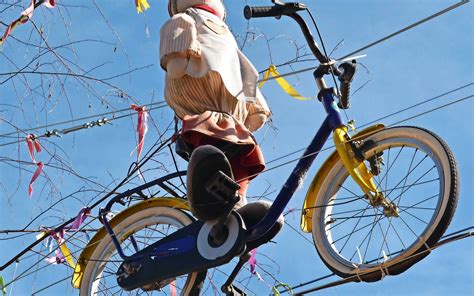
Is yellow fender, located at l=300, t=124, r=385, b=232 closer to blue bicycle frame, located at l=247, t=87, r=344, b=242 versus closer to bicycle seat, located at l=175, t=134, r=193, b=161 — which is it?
blue bicycle frame, located at l=247, t=87, r=344, b=242

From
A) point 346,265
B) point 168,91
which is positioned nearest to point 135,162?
point 168,91

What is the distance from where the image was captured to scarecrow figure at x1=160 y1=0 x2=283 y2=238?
4488mm

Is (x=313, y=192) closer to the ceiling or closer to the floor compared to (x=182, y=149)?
closer to the floor

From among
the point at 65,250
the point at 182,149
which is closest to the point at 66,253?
the point at 65,250

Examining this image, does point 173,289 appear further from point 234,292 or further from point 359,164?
point 359,164

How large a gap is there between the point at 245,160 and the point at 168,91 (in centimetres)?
42

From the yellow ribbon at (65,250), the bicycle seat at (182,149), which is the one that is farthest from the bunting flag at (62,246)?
the bicycle seat at (182,149)

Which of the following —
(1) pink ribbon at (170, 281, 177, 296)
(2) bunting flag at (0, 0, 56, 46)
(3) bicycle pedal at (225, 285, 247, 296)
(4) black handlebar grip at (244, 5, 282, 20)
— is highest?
(2) bunting flag at (0, 0, 56, 46)

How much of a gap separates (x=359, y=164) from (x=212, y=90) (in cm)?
70

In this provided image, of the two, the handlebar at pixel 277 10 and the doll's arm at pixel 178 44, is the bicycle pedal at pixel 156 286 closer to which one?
the doll's arm at pixel 178 44

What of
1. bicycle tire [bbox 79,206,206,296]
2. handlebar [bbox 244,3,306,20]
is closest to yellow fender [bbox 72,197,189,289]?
bicycle tire [bbox 79,206,206,296]

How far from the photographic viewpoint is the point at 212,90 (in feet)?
15.1

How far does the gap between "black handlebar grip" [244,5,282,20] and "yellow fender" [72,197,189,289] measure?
2.59 ft

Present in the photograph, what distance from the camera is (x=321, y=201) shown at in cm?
435
